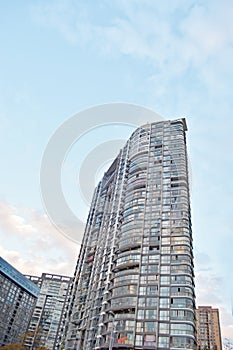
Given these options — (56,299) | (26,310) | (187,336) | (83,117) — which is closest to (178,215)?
(187,336)

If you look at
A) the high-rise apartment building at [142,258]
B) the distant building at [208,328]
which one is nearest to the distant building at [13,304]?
the high-rise apartment building at [142,258]

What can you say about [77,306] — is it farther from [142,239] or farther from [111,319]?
[142,239]

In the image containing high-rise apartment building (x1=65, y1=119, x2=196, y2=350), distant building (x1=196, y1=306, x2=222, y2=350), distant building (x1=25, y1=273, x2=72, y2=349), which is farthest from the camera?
distant building (x1=25, y1=273, x2=72, y2=349)

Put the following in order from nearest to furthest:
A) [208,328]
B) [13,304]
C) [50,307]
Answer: [13,304] < [208,328] < [50,307]

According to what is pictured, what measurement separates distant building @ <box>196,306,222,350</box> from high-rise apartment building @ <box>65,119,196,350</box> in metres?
76.7

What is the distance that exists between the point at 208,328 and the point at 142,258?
92226mm

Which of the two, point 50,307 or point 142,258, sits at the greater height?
point 50,307

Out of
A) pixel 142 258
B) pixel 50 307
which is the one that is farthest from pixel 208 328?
pixel 142 258

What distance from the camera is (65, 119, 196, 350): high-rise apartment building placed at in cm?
5612

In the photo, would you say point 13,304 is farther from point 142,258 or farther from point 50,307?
point 142,258

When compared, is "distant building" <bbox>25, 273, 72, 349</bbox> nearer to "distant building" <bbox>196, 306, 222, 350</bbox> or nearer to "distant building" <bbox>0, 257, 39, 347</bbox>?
"distant building" <bbox>0, 257, 39, 347</bbox>

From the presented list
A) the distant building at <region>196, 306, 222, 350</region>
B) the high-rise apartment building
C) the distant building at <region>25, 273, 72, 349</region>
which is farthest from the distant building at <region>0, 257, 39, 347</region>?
the distant building at <region>196, 306, 222, 350</region>

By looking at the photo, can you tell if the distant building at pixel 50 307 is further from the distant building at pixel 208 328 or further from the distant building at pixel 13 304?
the distant building at pixel 208 328

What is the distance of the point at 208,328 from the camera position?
134500 mm
